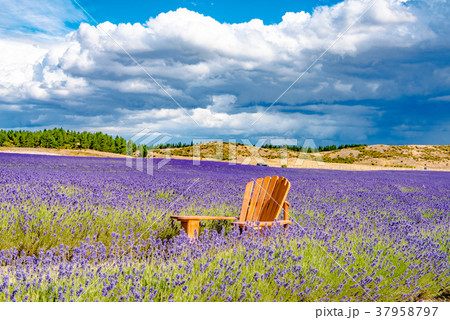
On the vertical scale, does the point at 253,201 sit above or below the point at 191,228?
above

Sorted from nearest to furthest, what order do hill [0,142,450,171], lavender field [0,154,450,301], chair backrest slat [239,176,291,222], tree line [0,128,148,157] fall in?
1. lavender field [0,154,450,301]
2. chair backrest slat [239,176,291,222]
3. hill [0,142,450,171]
4. tree line [0,128,148,157]

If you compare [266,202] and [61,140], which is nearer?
[266,202]

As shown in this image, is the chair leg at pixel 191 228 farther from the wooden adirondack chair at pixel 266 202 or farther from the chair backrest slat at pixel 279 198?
the chair backrest slat at pixel 279 198

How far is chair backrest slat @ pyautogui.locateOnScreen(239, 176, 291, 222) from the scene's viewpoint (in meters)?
3.97

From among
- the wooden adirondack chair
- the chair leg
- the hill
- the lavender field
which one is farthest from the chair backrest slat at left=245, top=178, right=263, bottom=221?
the hill

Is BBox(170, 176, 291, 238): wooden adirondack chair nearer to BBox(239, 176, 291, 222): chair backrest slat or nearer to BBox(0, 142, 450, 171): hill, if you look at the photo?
BBox(239, 176, 291, 222): chair backrest slat

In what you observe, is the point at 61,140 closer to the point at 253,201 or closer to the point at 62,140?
the point at 62,140

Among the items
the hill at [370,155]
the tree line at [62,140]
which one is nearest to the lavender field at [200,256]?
the hill at [370,155]

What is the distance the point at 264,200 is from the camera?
4281mm

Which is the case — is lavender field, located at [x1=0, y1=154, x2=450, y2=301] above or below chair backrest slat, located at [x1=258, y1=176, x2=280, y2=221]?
Result: below

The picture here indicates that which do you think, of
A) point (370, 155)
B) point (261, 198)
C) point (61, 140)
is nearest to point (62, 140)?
point (61, 140)

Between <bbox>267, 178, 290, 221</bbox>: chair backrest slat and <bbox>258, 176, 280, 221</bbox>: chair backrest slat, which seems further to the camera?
<bbox>258, 176, 280, 221</bbox>: chair backrest slat

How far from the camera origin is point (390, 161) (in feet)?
171

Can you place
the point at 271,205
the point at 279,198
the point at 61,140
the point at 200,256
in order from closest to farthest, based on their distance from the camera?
the point at 200,256
the point at 279,198
the point at 271,205
the point at 61,140
